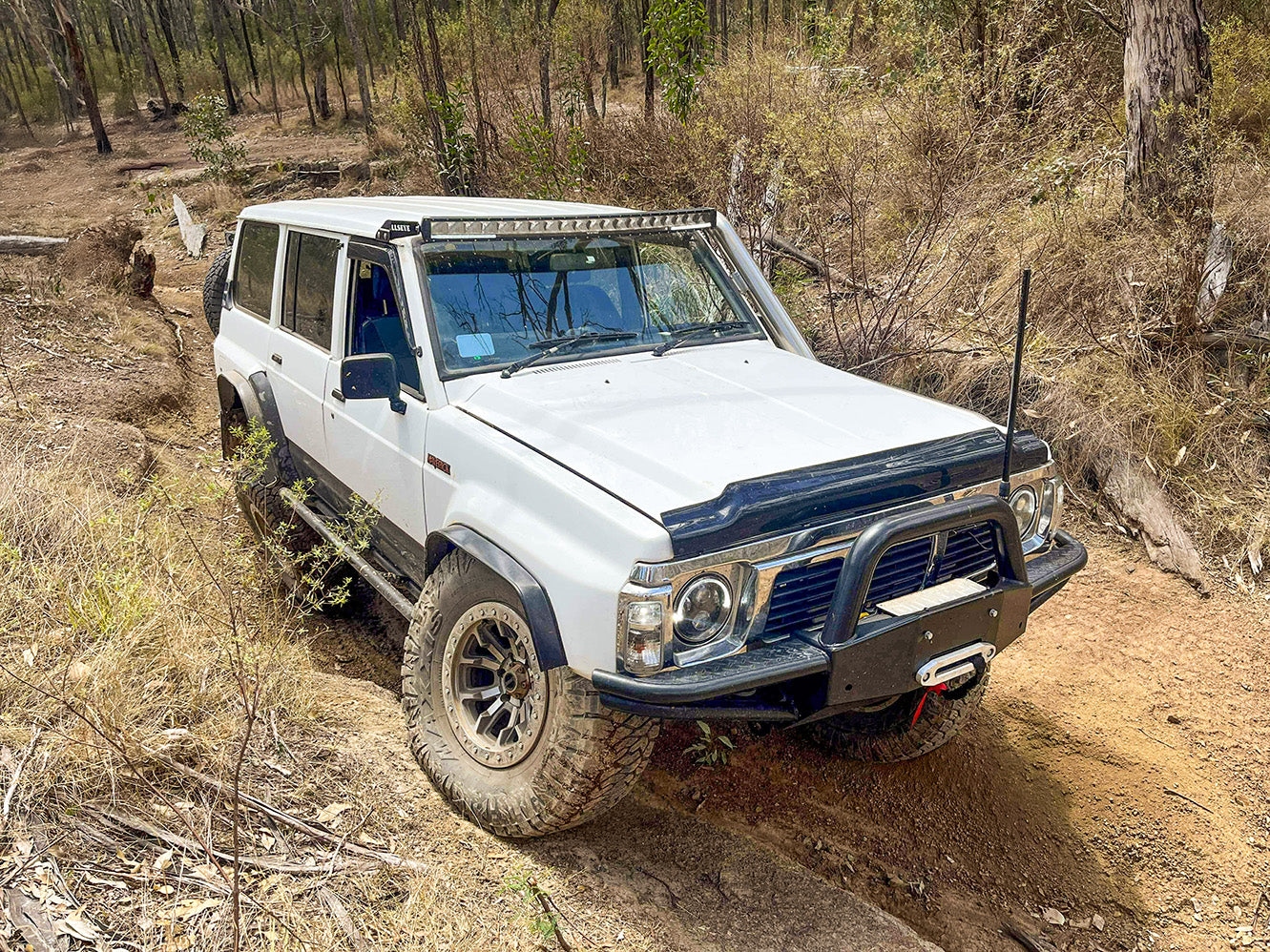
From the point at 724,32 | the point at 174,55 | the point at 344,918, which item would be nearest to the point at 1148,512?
the point at 344,918

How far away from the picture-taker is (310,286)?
13.5ft

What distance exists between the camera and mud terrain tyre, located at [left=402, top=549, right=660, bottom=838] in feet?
8.54

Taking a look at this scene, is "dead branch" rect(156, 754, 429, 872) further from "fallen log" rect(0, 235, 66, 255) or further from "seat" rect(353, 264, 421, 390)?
"fallen log" rect(0, 235, 66, 255)

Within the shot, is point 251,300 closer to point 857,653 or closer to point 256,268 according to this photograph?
point 256,268

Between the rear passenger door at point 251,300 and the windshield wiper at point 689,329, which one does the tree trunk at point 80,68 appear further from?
the windshield wiper at point 689,329

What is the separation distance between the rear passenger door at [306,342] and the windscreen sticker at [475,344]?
31.2 inches

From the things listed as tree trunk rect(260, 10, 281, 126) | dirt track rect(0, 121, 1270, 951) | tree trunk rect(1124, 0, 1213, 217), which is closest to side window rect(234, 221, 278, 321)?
dirt track rect(0, 121, 1270, 951)

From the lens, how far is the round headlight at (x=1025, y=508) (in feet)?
9.87

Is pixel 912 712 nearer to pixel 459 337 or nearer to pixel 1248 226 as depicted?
pixel 459 337

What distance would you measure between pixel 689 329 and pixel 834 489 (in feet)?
4.72

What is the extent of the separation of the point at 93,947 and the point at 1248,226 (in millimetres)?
6723

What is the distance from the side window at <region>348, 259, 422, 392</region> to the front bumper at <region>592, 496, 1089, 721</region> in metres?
1.88

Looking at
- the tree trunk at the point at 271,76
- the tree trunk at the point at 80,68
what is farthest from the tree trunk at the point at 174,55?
the tree trunk at the point at 80,68

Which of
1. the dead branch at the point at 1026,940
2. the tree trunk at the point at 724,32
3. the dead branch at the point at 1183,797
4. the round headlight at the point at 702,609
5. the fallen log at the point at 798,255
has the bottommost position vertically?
the dead branch at the point at 1183,797
